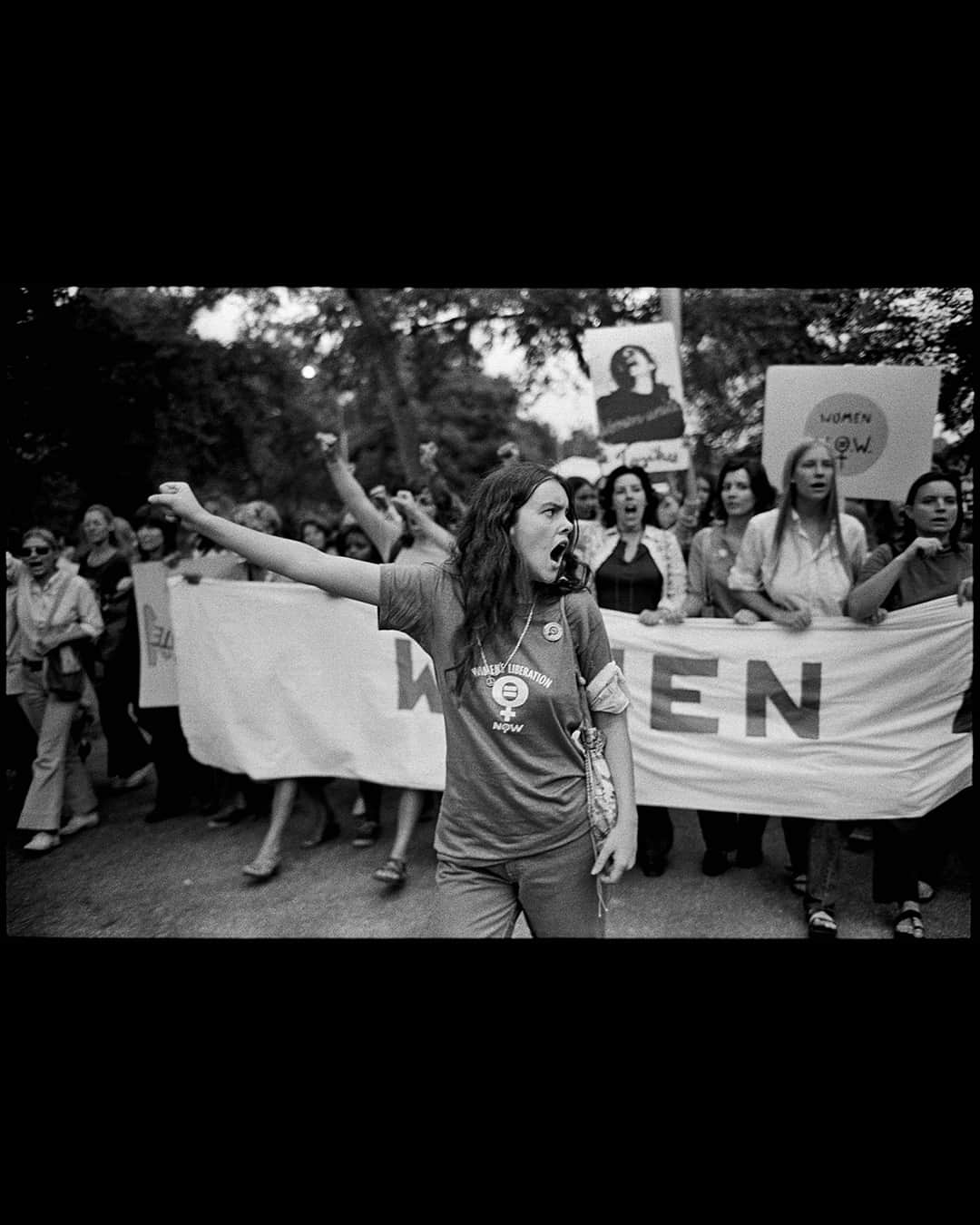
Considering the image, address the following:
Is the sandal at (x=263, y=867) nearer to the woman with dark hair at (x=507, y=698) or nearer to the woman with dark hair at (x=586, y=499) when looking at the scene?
the woman with dark hair at (x=507, y=698)

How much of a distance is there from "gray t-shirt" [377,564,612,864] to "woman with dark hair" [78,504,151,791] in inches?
145

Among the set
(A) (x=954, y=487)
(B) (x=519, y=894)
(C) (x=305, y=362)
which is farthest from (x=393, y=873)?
(C) (x=305, y=362)

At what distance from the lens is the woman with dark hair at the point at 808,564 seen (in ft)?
12.8

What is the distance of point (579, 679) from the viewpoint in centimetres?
247

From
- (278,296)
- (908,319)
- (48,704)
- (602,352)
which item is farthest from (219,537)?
(278,296)

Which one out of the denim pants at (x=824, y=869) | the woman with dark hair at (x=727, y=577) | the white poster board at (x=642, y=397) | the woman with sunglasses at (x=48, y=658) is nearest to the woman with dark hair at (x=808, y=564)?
the denim pants at (x=824, y=869)

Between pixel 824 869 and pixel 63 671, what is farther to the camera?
pixel 63 671

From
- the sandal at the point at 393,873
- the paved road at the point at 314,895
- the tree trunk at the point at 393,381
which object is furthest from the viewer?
the tree trunk at the point at 393,381

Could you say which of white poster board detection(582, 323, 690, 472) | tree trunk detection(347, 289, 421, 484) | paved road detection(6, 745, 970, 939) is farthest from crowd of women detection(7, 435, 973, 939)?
tree trunk detection(347, 289, 421, 484)

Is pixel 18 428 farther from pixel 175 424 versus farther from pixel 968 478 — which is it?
pixel 968 478

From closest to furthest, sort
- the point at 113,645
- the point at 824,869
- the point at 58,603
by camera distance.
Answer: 1. the point at 824,869
2. the point at 58,603
3. the point at 113,645

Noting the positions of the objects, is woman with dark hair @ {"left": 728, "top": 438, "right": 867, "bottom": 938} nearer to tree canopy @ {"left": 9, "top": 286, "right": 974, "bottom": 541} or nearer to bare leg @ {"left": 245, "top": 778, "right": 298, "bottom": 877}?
tree canopy @ {"left": 9, "top": 286, "right": 974, "bottom": 541}

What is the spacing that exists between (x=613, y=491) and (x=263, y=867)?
258cm

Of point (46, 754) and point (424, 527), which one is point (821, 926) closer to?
point (424, 527)
